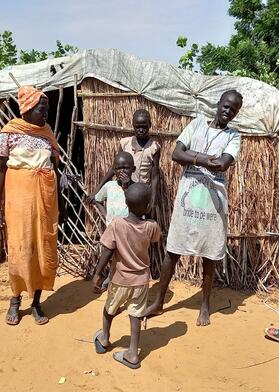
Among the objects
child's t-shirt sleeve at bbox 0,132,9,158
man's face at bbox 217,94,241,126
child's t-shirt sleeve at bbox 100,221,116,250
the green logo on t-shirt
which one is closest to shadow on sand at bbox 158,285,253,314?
the green logo on t-shirt

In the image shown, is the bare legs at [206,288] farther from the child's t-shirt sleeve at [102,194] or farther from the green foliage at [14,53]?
the green foliage at [14,53]

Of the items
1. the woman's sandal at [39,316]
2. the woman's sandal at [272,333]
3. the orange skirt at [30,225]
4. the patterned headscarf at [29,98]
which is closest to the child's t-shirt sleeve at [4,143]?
the orange skirt at [30,225]

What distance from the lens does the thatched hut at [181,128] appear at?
4.45 m

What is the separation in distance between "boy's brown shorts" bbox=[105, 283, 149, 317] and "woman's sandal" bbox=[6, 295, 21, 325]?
977mm

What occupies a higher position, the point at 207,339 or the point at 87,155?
the point at 87,155

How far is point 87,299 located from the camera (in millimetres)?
4195

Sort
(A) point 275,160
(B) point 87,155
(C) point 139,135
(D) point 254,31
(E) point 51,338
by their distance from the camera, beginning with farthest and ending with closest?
(D) point 254,31, (B) point 87,155, (A) point 275,160, (C) point 139,135, (E) point 51,338

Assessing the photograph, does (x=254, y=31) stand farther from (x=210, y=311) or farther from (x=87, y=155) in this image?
(x=210, y=311)

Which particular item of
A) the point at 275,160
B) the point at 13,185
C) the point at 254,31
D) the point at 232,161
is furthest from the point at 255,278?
the point at 254,31

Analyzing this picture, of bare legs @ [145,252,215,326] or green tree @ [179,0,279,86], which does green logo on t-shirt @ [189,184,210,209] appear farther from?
green tree @ [179,0,279,86]

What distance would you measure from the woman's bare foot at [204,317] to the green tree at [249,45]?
6.73 meters

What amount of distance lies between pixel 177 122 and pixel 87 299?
189cm

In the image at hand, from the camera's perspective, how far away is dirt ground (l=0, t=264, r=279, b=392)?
9.49 feet

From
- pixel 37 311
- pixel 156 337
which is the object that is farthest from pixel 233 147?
pixel 37 311
